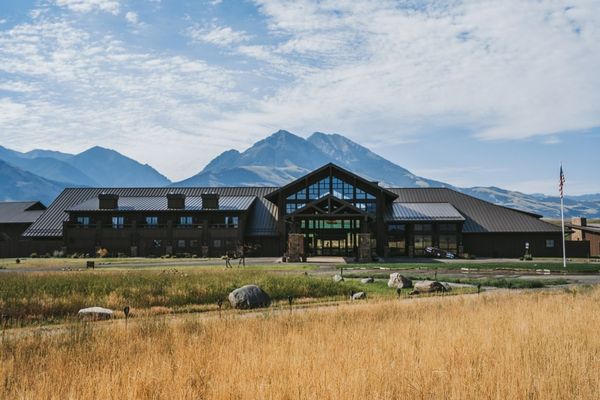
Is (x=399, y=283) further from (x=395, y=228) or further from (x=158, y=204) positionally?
(x=158, y=204)

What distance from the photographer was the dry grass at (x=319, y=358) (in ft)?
26.7

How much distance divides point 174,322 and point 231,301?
5432 mm

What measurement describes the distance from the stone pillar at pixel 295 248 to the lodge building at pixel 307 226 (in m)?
3.80

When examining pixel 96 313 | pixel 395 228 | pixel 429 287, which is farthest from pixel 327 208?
pixel 96 313

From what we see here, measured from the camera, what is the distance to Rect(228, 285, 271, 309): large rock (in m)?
20.3

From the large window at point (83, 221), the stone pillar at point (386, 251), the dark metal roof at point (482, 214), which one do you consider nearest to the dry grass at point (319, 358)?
the stone pillar at point (386, 251)

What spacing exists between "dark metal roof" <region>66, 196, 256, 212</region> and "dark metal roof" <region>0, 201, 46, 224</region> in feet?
41.2

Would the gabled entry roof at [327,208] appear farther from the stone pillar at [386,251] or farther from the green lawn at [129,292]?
the green lawn at [129,292]

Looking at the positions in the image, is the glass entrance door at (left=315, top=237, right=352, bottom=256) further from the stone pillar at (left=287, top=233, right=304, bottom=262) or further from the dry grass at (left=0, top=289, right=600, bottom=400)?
the dry grass at (left=0, top=289, right=600, bottom=400)

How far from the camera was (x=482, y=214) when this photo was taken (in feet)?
219

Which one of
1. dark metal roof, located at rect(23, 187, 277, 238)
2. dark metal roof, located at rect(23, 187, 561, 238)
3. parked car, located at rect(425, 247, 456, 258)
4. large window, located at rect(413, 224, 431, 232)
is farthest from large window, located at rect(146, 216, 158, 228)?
parked car, located at rect(425, 247, 456, 258)

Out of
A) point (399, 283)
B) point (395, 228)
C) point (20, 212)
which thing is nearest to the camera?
point (399, 283)

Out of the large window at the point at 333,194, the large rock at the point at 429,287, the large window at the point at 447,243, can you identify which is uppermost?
the large window at the point at 333,194

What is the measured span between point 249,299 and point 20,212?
231 ft
